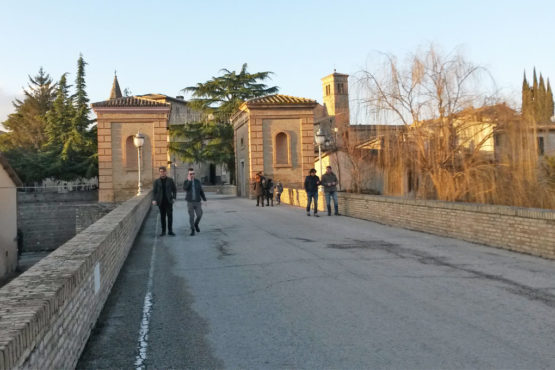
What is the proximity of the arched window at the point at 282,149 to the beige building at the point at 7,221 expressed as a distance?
15.4m

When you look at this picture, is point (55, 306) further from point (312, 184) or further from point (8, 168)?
point (8, 168)

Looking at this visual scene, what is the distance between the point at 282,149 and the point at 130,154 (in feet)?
32.4

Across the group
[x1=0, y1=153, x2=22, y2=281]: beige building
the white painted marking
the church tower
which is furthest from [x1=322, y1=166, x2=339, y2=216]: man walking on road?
the church tower

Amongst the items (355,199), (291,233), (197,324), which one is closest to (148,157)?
(355,199)

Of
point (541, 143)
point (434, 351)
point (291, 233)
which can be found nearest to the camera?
point (434, 351)

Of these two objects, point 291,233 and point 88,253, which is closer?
point 88,253

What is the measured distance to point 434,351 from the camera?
4.27 meters

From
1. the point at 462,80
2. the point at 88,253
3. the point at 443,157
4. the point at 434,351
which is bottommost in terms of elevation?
the point at 434,351

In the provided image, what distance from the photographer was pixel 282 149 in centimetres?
3366

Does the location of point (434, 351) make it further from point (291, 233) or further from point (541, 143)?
point (541, 143)

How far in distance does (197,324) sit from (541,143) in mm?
13667

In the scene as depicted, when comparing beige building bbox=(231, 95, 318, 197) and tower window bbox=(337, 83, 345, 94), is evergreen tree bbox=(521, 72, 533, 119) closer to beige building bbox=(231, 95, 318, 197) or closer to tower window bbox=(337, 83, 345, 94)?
beige building bbox=(231, 95, 318, 197)

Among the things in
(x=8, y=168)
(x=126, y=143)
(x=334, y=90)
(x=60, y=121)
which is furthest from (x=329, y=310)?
(x=334, y=90)

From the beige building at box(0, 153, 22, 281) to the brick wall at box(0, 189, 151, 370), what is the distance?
62.3ft
